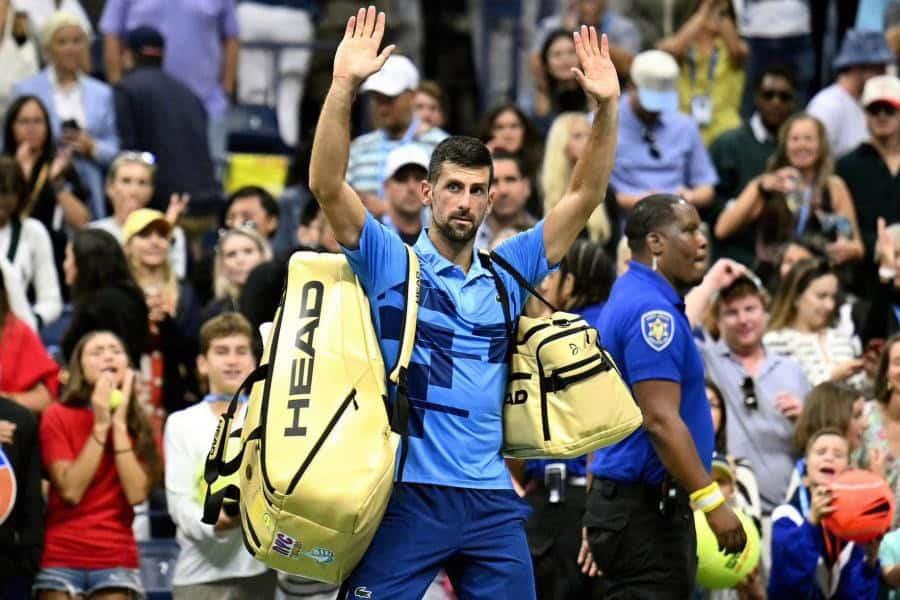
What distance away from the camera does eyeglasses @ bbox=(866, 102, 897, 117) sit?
14.8 meters

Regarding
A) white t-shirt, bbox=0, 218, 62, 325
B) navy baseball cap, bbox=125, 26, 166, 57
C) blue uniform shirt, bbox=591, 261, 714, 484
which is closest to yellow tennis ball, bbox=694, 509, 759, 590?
blue uniform shirt, bbox=591, 261, 714, 484

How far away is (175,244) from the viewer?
13836mm

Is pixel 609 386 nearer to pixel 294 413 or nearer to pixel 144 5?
pixel 294 413

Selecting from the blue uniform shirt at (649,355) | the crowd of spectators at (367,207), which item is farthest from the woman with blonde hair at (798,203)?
the blue uniform shirt at (649,355)

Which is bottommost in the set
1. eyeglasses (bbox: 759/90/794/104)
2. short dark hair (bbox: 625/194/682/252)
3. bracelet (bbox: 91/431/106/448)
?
bracelet (bbox: 91/431/106/448)

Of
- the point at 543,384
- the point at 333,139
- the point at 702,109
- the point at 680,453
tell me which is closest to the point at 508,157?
the point at 702,109

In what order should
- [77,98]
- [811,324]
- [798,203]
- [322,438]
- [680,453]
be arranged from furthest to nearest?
[77,98] → [798,203] → [811,324] → [680,453] → [322,438]

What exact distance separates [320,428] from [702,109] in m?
9.38

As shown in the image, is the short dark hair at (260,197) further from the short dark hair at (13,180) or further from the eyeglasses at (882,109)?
the eyeglasses at (882,109)

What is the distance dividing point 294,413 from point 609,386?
48.3 inches

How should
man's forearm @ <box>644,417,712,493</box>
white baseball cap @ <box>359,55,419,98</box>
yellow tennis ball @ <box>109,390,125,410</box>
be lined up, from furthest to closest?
white baseball cap @ <box>359,55,419,98</box>
yellow tennis ball @ <box>109,390,125,410</box>
man's forearm @ <box>644,417,712,493</box>

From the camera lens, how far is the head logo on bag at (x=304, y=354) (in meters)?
7.41

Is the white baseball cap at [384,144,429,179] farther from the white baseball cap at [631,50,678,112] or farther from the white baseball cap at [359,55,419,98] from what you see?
the white baseball cap at [631,50,678,112]

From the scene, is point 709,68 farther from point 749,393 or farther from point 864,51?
point 749,393
